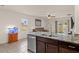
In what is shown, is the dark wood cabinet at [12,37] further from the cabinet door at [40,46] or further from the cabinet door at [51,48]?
the cabinet door at [51,48]

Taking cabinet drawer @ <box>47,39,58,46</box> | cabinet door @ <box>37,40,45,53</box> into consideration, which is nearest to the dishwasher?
cabinet door @ <box>37,40,45,53</box>

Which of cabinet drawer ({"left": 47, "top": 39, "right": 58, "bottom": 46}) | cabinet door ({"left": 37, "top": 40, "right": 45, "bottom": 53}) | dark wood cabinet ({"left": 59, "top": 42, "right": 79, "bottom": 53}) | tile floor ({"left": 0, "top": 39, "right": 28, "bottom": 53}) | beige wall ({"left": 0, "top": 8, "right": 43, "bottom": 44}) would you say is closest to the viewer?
dark wood cabinet ({"left": 59, "top": 42, "right": 79, "bottom": 53})

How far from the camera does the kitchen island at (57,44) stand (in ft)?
8.55

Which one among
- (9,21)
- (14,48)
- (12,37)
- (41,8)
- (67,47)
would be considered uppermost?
(41,8)

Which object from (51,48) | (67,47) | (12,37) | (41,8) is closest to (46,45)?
(51,48)

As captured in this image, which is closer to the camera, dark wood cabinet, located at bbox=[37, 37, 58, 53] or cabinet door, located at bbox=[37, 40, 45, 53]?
dark wood cabinet, located at bbox=[37, 37, 58, 53]

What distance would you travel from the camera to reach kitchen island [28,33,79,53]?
2605mm

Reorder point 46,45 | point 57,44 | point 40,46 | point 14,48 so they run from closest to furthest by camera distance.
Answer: point 57,44, point 46,45, point 40,46, point 14,48

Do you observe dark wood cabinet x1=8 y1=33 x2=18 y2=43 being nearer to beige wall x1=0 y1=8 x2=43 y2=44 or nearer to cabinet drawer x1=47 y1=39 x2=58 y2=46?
beige wall x1=0 y1=8 x2=43 y2=44

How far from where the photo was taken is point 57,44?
10.2ft

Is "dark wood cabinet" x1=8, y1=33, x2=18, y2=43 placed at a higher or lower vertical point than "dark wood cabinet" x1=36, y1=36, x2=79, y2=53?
lower

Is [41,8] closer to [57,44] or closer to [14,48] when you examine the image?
[14,48]
